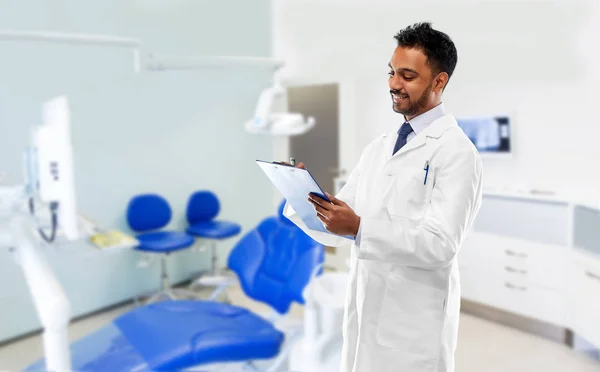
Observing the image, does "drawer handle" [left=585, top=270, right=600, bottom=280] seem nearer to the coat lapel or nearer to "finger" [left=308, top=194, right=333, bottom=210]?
the coat lapel

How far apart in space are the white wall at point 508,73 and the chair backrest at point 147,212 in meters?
1.54

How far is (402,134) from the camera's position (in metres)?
1.20

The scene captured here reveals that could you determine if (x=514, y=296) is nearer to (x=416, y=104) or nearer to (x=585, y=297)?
(x=585, y=297)

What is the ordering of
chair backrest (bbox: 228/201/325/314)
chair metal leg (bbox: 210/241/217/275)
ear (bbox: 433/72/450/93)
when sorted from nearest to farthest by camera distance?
ear (bbox: 433/72/450/93)
chair backrest (bbox: 228/201/325/314)
chair metal leg (bbox: 210/241/217/275)

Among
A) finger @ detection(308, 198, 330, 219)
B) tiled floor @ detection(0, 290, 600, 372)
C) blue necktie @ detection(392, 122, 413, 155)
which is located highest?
blue necktie @ detection(392, 122, 413, 155)

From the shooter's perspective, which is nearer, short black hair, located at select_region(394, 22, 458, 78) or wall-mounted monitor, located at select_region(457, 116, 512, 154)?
short black hair, located at select_region(394, 22, 458, 78)

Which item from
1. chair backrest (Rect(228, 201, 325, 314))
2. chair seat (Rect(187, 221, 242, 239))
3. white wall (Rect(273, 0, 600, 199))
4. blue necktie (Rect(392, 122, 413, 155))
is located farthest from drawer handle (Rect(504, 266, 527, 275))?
blue necktie (Rect(392, 122, 413, 155))

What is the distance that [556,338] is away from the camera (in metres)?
3.01

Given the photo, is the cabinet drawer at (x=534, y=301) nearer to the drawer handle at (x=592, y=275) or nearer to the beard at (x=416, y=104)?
the drawer handle at (x=592, y=275)

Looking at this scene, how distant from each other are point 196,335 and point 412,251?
128 cm

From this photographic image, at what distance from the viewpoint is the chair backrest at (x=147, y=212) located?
3.43m

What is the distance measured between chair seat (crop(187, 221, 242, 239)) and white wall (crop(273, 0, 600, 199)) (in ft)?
3.70

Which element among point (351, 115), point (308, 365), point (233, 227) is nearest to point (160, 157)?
point (233, 227)

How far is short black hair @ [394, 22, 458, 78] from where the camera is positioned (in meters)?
1.05
